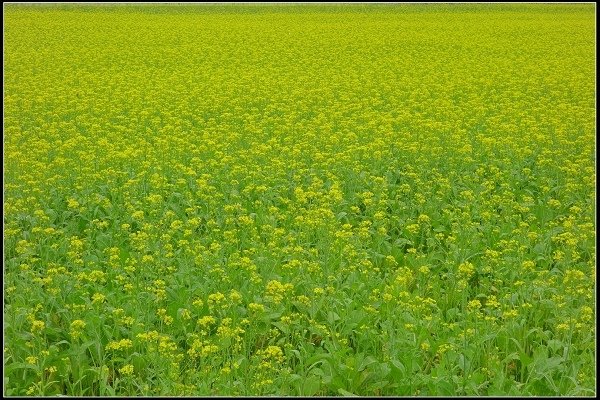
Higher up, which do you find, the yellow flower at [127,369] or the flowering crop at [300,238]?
the flowering crop at [300,238]

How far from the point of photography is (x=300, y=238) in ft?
25.2

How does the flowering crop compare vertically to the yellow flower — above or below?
above

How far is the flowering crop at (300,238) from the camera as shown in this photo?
18.1 ft

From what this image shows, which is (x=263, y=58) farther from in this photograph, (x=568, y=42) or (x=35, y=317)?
(x=35, y=317)

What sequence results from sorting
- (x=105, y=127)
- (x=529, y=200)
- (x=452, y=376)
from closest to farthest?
(x=452, y=376), (x=529, y=200), (x=105, y=127)

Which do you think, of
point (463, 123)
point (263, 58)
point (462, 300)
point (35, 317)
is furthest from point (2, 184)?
point (263, 58)

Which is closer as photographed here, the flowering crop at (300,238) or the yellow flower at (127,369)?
the yellow flower at (127,369)

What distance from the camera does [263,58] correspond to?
23.3 metres

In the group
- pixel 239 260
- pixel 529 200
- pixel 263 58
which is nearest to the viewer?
pixel 239 260

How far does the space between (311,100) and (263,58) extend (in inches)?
323

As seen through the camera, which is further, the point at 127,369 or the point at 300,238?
the point at 300,238

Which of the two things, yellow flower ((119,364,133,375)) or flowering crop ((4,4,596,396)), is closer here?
yellow flower ((119,364,133,375))

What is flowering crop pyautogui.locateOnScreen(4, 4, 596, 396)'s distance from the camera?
553cm

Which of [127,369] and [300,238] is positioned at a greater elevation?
[300,238]
